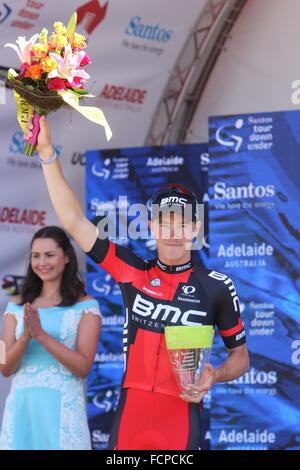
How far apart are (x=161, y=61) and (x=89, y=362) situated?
8.10ft

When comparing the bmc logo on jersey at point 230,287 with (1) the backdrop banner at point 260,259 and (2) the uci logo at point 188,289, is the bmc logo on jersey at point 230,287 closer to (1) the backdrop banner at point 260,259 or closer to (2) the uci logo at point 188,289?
(2) the uci logo at point 188,289

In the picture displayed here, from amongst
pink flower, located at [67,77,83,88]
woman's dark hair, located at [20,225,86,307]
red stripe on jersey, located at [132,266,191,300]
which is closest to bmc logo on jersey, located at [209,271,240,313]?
red stripe on jersey, located at [132,266,191,300]

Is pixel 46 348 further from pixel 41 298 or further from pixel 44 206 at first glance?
pixel 44 206

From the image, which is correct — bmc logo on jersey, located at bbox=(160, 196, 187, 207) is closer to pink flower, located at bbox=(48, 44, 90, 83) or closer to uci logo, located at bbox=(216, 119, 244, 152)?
pink flower, located at bbox=(48, 44, 90, 83)

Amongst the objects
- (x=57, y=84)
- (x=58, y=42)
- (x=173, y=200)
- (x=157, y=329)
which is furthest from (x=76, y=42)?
(x=157, y=329)

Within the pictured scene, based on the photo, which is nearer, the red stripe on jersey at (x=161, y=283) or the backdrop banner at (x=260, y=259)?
the red stripe on jersey at (x=161, y=283)

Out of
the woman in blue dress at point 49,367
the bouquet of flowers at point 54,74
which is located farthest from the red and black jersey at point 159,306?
the woman in blue dress at point 49,367

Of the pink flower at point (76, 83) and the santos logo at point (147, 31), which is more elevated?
the santos logo at point (147, 31)

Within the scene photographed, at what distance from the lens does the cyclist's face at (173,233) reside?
3.82 m

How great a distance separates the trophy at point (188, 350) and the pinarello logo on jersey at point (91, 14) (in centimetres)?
317

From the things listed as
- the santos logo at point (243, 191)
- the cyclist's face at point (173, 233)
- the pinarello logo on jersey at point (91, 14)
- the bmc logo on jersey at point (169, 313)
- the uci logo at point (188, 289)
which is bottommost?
the bmc logo on jersey at point (169, 313)

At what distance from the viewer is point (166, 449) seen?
3662mm

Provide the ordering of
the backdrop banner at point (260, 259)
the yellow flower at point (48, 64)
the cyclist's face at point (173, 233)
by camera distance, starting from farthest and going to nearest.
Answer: the backdrop banner at point (260, 259) < the cyclist's face at point (173, 233) < the yellow flower at point (48, 64)

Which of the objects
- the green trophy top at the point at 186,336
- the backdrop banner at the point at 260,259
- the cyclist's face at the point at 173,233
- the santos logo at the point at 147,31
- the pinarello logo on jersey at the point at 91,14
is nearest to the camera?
the green trophy top at the point at 186,336
